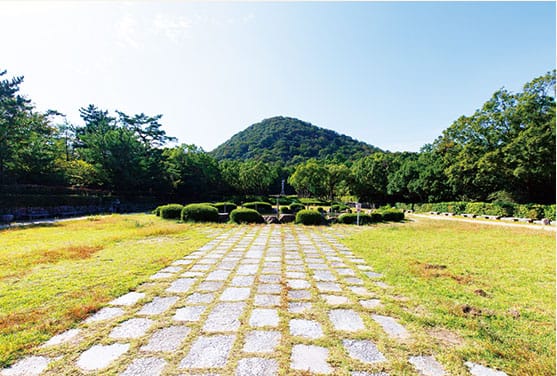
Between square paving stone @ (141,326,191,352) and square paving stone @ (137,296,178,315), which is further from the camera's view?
square paving stone @ (137,296,178,315)

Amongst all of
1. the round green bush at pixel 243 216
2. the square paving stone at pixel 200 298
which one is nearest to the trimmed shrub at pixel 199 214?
the round green bush at pixel 243 216

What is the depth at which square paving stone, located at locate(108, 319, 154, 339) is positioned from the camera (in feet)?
Result: 6.86

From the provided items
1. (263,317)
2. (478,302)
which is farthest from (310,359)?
(478,302)

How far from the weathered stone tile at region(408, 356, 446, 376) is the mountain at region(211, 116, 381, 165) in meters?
53.5

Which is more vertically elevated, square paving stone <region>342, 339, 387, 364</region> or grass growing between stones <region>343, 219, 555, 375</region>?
square paving stone <region>342, 339, 387, 364</region>

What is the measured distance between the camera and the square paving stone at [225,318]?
2207 mm

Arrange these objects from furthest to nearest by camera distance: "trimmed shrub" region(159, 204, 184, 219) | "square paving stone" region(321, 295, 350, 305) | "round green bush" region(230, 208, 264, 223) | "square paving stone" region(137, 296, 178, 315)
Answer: "trimmed shrub" region(159, 204, 184, 219)
"round green bush" region(230, 208, 264, 223)
"square paving stone" region(321, 295, 350, 305)
"square paving stone" region(137, 296, 178, 315)

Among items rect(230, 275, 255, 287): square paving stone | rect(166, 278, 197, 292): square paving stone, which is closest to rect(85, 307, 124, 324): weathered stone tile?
rect(166, 278, 197, 292): square paving stone

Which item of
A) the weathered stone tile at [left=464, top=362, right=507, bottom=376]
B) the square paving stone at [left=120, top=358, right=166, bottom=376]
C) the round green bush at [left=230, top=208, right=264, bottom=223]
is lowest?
the weathered stone tile at [left=464, top=362, right=507, bottom=376]

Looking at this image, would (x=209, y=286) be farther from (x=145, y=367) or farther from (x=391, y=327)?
(x=391, y=327)

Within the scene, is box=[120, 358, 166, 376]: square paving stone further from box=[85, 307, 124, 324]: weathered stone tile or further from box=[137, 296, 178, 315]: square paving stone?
box=[85, 307, 124, 324]: weathered stone tile

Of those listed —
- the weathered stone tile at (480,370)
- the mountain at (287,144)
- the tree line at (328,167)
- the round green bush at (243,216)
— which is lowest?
the weathered stone tile at (480,370)

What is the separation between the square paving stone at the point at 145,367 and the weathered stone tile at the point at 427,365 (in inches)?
70.8

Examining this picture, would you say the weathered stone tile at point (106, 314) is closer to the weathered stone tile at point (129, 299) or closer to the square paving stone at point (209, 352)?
the weathered stone tile at point (129, 299)
